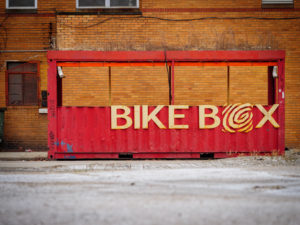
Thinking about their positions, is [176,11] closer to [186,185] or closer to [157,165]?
[157,165]

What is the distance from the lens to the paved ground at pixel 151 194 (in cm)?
402

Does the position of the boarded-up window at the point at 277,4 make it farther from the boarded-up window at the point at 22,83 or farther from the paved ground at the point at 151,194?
the boarded-up window at the point at 22,83

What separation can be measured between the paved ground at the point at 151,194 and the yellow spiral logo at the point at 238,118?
60.1 inches

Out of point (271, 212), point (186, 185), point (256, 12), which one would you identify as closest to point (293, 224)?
point (271, 212)

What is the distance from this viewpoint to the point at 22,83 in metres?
12.9

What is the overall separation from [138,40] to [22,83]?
4.64 m

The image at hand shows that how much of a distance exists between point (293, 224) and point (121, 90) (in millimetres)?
9473

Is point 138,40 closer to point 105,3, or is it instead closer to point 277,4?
point 105,3

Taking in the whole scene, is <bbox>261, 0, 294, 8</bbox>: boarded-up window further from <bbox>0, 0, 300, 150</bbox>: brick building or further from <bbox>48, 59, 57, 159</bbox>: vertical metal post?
<bbox>48, 59, 57, 159</bbox>: vertical metal post

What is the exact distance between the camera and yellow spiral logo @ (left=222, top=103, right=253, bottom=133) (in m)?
9.62

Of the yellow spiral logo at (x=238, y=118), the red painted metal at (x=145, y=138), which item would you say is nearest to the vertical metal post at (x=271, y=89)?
the red painted metal at (x=145, y=138)

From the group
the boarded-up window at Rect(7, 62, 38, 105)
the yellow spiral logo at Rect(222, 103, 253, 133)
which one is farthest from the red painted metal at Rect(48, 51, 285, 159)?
the boarded-up window at Rect(7, 62, 38, 105)

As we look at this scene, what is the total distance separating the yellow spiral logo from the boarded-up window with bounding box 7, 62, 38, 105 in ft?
23.5

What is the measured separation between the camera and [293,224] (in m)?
3.79
